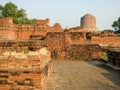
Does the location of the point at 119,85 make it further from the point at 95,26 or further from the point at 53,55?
the point at 95,26

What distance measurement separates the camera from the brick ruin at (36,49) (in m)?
3.73

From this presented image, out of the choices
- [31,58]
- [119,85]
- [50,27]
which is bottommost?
[119,85]

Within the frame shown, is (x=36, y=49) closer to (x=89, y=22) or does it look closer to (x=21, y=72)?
(x=21, y=72)

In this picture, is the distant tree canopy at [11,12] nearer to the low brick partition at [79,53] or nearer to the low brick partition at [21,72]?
the low brick partition at [79,53]

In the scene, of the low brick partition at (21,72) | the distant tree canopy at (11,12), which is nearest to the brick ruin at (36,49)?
the low brick partition at (21,72)

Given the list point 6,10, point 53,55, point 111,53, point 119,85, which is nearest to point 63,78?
point 119,85

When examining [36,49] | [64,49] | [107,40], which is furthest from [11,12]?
[36,49]


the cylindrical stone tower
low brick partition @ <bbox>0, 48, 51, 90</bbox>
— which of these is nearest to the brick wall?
low brick partition @ <bbox>0, 48, 51, 90</bbox>

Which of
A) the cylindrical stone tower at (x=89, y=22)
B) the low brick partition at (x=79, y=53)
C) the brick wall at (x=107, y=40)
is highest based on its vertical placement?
the cylindrical stone tower at (x=89, y=22)

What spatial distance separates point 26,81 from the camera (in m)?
3.72

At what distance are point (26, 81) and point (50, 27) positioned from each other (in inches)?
713

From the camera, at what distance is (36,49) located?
13.3 feet

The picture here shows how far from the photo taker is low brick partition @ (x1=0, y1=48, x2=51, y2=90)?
12.2 ft

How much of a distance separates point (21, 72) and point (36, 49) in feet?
1.77
